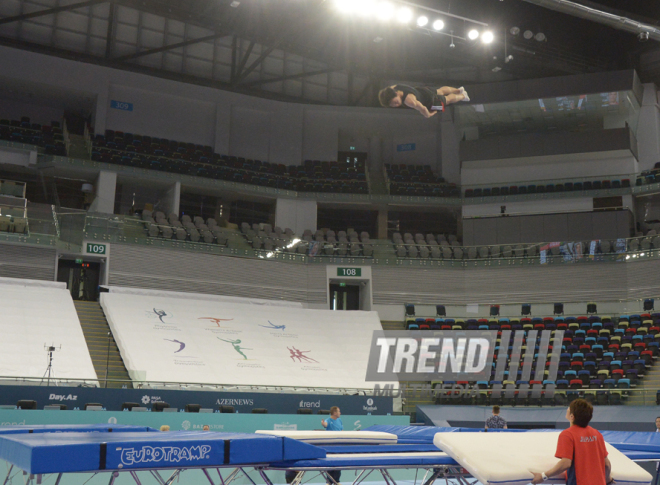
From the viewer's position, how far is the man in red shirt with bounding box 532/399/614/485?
4.98 m

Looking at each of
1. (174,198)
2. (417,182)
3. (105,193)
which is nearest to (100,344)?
(105,193)

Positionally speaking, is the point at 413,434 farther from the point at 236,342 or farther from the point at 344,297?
the point at 344,297

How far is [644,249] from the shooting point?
83.8ft

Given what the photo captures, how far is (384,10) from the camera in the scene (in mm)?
20016

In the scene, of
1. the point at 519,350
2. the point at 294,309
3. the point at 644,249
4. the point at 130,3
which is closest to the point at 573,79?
the point at 644,249

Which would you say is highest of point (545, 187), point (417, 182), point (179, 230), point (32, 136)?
point (32, 136)

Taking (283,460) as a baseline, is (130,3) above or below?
above

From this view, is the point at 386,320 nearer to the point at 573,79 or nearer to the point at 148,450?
the point at 573,79

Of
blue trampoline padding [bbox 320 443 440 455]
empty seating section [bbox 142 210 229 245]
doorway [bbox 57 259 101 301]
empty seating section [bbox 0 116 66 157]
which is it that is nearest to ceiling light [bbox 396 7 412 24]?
empty seating section [bbox 142 210 229 245]

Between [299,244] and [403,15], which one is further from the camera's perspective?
[299,244]

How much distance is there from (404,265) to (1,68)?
1987 cm

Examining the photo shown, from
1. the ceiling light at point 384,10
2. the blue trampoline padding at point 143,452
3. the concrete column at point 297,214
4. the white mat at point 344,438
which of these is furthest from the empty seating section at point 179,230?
the blue trampoline padding at point 143,452

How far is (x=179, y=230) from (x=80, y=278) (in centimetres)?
423

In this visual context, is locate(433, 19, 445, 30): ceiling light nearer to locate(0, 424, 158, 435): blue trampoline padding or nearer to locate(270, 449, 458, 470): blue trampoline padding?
locate(0, 424, 158, 435): blue trampoline padding
